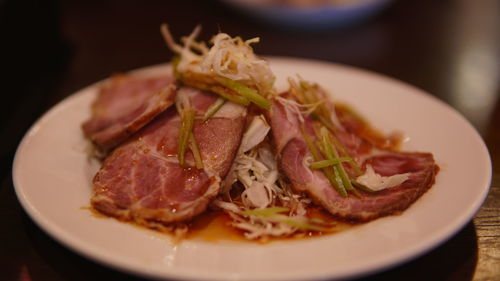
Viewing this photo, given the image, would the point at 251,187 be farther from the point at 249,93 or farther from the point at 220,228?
the point at 249,93

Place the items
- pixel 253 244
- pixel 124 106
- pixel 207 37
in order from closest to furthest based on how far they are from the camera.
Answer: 1. pixel 253 244
2. pixel 124 106
3. pixel 207 37

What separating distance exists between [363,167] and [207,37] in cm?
294

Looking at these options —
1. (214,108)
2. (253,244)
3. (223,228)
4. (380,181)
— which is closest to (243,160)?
(214,108)

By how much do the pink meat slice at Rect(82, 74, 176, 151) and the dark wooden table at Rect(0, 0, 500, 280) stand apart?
0.58 metres

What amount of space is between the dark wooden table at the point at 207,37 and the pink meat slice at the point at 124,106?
0.58m

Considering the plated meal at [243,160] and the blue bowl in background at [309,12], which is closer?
the plated meal at [243,160]

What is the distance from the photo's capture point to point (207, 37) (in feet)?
16.8

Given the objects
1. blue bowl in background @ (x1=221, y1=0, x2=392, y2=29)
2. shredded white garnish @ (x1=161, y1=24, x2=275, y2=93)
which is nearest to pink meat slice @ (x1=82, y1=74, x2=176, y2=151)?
shredded white garnish @ (x1=161, y1=24, x2=275, y2=93)

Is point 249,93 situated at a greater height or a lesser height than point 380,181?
greater

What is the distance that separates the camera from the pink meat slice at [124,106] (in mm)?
2684

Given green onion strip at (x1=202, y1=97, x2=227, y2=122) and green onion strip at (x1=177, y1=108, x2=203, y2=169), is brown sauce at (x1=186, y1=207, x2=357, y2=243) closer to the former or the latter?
green onion strip at (x1=177, y1=108, x2=203, y2=169)

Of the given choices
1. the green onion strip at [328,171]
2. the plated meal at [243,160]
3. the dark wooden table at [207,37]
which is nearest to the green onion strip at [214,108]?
the plated meal at [243,160]

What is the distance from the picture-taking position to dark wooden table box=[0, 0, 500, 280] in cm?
225

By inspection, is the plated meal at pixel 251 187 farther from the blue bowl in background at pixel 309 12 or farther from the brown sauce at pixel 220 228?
the blue bowl in background at pixel 309 12
